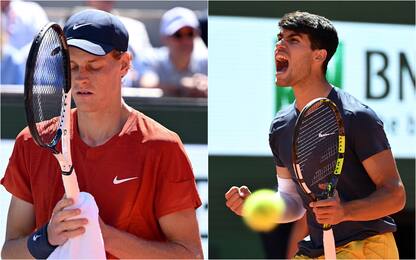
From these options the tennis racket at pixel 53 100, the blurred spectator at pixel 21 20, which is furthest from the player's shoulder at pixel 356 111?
the blurred spectator at pixel 21 20

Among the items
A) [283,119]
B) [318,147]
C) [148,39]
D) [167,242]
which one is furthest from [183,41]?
[167,242]

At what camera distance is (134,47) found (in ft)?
17.9

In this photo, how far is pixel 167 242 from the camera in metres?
2.77

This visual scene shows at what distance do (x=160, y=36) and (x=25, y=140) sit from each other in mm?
3056

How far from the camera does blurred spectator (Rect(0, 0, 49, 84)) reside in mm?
5191

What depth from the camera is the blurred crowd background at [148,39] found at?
5312 mm

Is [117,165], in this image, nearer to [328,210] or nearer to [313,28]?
[328,210]

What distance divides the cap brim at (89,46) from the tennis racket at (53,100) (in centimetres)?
5

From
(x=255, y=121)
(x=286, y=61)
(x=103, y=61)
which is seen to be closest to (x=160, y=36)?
(x=255, y=121)

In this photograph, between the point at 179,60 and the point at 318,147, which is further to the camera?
the point at 179,60

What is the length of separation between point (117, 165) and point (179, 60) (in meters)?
2.89

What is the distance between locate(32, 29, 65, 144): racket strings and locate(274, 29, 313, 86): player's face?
82 cm

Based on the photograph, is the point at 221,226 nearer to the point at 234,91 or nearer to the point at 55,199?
the point at 234,91

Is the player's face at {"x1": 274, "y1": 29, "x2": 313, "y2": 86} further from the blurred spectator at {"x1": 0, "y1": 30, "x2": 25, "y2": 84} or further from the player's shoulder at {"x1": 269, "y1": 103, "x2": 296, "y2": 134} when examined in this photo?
the blurred spectator at {"x1": 0, "y1": 30, "x2": 25, "y2": 84}
